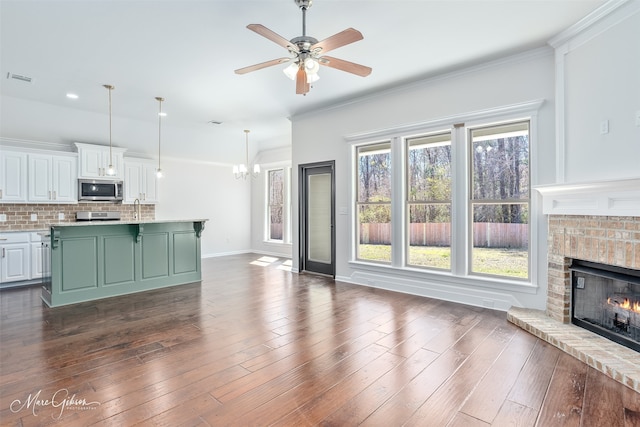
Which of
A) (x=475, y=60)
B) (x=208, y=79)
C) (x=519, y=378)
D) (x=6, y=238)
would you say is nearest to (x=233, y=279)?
(x=208, y=79)

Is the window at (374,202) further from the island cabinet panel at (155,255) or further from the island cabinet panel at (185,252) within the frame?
the island cabinet panel at (155,255)

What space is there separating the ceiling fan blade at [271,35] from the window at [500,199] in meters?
2.79

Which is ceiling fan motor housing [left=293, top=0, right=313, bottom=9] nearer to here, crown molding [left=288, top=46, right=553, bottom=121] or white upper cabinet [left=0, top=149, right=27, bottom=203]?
crown molding [left=288, top=46, right=553, bottom=121]

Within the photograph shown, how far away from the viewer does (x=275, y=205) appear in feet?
29.6

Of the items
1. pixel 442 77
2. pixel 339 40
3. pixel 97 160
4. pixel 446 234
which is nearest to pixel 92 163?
pixel 97 160

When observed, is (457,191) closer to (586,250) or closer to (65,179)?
(586,250)

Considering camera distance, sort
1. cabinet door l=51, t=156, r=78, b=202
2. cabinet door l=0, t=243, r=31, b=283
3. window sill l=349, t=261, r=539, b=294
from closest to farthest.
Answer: window sill l=349, t=261, r=539, b=294
cabinet door l=0, t=243, r=31, b=283
cabinet door l=51, t=156, r=78, b=202

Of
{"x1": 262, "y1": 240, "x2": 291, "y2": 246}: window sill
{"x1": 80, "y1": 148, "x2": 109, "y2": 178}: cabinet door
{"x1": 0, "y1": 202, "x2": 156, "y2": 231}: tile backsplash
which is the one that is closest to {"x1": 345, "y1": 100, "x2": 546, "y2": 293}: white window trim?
{"x1": 262, "y1": 240, "x2": 291, "y2": 246}: window sill

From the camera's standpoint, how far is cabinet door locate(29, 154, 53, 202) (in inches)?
221

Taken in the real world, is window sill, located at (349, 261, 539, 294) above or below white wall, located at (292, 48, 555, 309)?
below

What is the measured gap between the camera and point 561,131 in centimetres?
351

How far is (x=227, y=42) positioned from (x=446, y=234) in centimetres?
370

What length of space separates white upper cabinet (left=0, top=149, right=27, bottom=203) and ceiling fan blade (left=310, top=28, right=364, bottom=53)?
18.7 ft

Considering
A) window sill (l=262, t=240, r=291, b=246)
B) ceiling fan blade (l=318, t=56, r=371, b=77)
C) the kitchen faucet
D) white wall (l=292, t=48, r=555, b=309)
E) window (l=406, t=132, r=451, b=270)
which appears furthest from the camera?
window sill (l=262, t=240, r=291, b=246)
